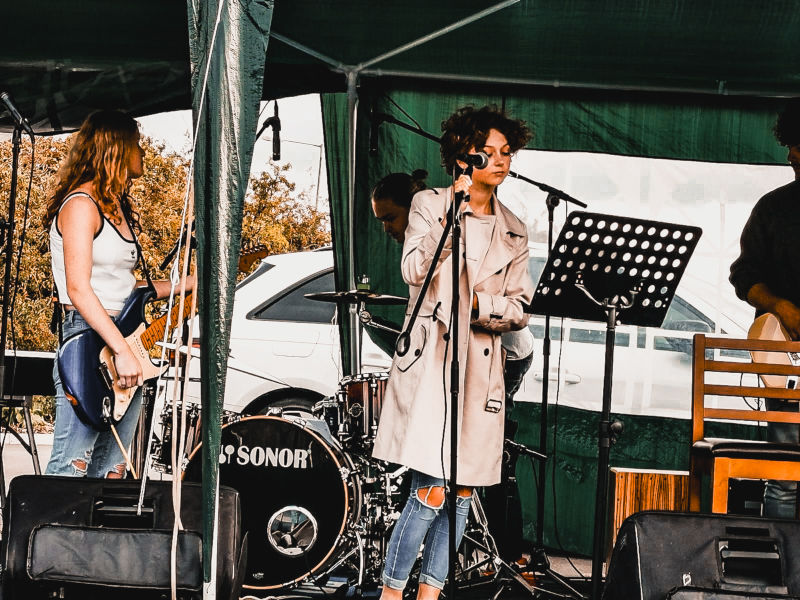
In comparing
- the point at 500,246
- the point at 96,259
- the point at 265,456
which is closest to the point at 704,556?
the point at 500,246

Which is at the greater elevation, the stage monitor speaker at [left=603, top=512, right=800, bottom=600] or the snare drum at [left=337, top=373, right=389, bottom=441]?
the snare drum at [left=337, top=373, right=389, bottom=441]

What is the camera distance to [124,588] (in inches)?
105

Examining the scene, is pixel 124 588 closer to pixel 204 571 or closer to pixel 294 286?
pixel 204 571

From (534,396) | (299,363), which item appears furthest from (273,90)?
(534,396)

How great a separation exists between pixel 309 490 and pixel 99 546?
1.55m

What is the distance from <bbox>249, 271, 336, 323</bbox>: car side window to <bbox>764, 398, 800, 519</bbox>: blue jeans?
2.57 metres

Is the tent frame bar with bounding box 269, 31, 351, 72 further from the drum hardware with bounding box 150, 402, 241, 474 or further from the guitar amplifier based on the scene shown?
the guitar amplifier

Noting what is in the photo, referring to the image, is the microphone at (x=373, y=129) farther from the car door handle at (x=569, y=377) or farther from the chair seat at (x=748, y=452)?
the chair seat at (x=748, y=452)

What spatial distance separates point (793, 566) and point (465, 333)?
1167 millimetres

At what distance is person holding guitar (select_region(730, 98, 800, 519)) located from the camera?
12.8 feet

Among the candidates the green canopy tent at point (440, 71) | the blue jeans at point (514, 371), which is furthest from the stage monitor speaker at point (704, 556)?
the green canopy tent at point (440, 71)

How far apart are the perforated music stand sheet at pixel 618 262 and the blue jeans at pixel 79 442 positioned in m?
1.49

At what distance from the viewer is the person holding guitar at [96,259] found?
327cm

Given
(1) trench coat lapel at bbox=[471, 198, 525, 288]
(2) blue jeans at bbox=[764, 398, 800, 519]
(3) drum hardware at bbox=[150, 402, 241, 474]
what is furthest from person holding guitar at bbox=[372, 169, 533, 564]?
(3) drum hardware at bbox=[150, 402, 241, 474]
